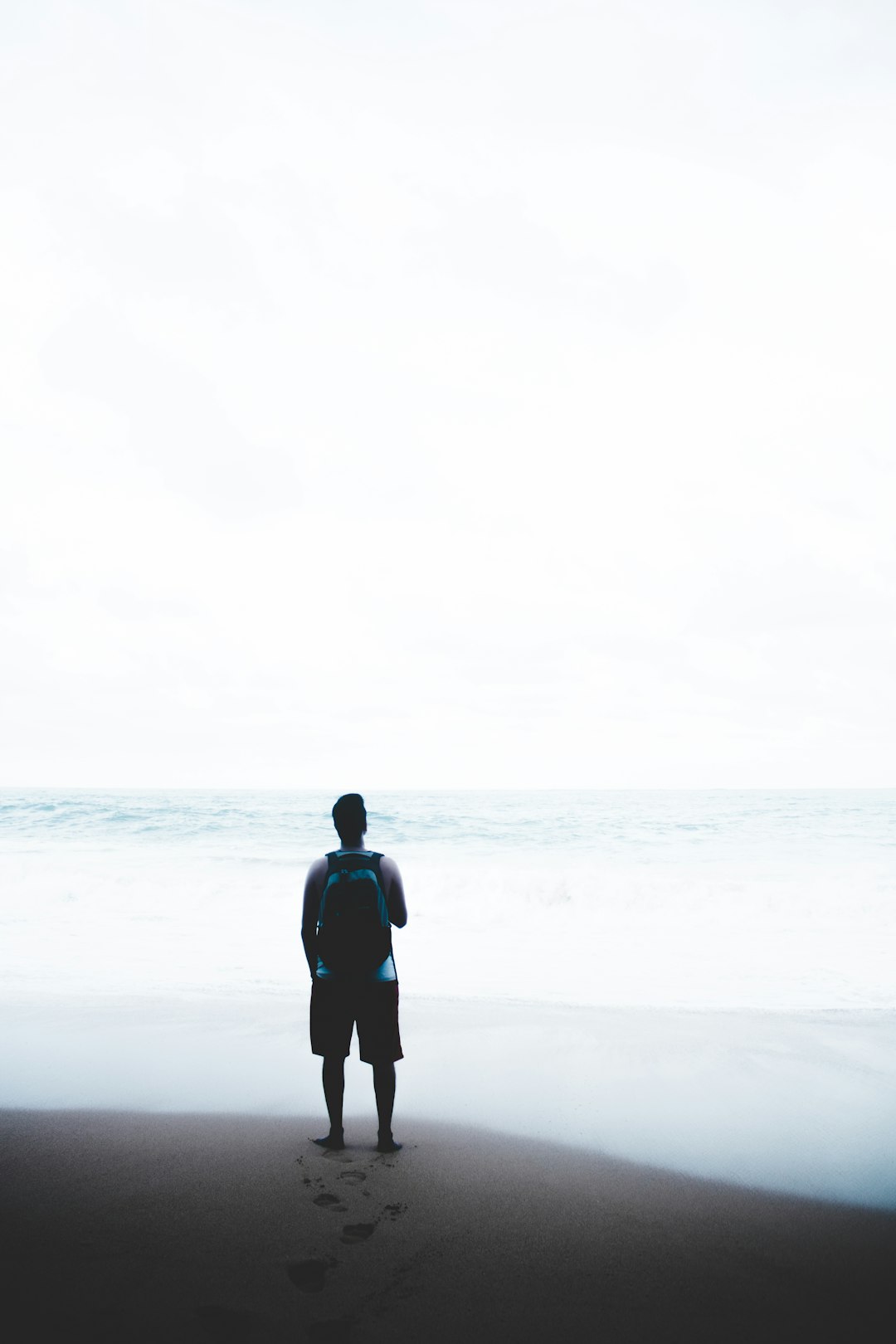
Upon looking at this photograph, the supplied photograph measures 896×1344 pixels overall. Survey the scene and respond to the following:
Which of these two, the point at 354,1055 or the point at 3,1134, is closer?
the point at 3,1134

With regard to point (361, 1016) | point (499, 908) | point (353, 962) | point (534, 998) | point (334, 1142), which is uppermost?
point (353, 962)

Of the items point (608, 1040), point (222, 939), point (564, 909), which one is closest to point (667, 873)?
point (564, 909)

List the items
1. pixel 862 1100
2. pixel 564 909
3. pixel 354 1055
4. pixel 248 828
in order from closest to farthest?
pixel 862 1100 → pixel 354 1055 → pixel 564 909 → pixel 248 828

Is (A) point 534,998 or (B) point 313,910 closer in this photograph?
(B) point 313,910

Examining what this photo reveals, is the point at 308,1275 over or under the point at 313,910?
under

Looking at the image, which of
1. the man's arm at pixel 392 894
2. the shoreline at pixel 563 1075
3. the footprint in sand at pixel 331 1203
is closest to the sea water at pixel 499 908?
the shoreline at pixel 563 1075

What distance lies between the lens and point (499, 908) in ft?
45.1

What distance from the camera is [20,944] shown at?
10.2 metres

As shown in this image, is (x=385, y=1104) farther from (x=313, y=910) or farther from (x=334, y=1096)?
(x=313, y=910)

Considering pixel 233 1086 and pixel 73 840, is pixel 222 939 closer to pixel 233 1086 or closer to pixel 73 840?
pixel 233 1086

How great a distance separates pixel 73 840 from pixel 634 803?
2677 cm

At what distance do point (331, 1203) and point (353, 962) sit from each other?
971mm

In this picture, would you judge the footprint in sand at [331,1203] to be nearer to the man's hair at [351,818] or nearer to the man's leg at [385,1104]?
the man's leg at [385,1104]

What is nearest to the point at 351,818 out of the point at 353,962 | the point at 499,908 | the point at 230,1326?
the point at 353,962
